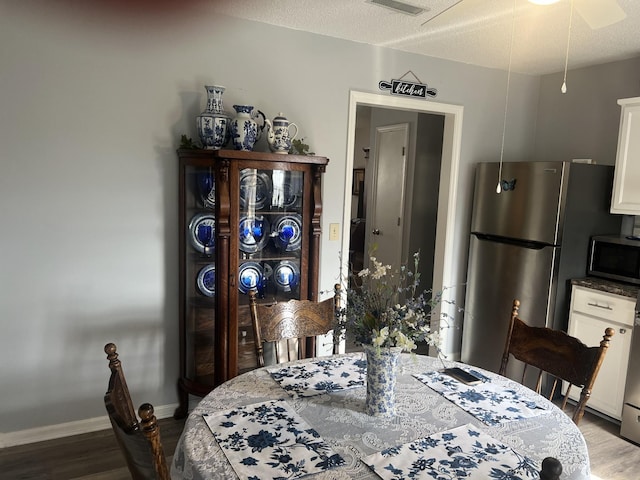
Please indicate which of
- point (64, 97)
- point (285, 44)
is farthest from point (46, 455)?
point (285, 44)

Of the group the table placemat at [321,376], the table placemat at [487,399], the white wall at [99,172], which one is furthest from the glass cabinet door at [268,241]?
the table placemat at [487,399]

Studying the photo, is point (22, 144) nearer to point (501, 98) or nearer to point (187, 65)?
point (187, 65)

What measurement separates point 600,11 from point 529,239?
1856 mm

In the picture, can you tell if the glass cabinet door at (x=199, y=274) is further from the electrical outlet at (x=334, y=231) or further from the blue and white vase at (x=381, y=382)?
the blue and white vase at (x=381, y=382)

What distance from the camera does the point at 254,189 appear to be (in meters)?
2.74

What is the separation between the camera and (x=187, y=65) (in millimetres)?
2699

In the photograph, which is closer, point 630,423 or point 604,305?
point 630,423

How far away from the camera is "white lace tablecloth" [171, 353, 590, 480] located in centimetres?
125

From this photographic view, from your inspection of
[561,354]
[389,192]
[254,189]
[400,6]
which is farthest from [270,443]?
[389,192]

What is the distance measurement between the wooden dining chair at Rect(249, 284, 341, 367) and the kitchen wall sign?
5.76ft

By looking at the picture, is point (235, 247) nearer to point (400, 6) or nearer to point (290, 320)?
point (290, 320)

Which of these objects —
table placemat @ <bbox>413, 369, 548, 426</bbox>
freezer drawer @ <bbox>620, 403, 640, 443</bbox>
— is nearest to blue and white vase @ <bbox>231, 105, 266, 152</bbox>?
table placemat @ <bbox>413, 369, 548, 426</bbox>

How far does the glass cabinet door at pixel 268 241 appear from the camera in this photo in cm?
274

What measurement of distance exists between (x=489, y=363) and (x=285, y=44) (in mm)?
2695
